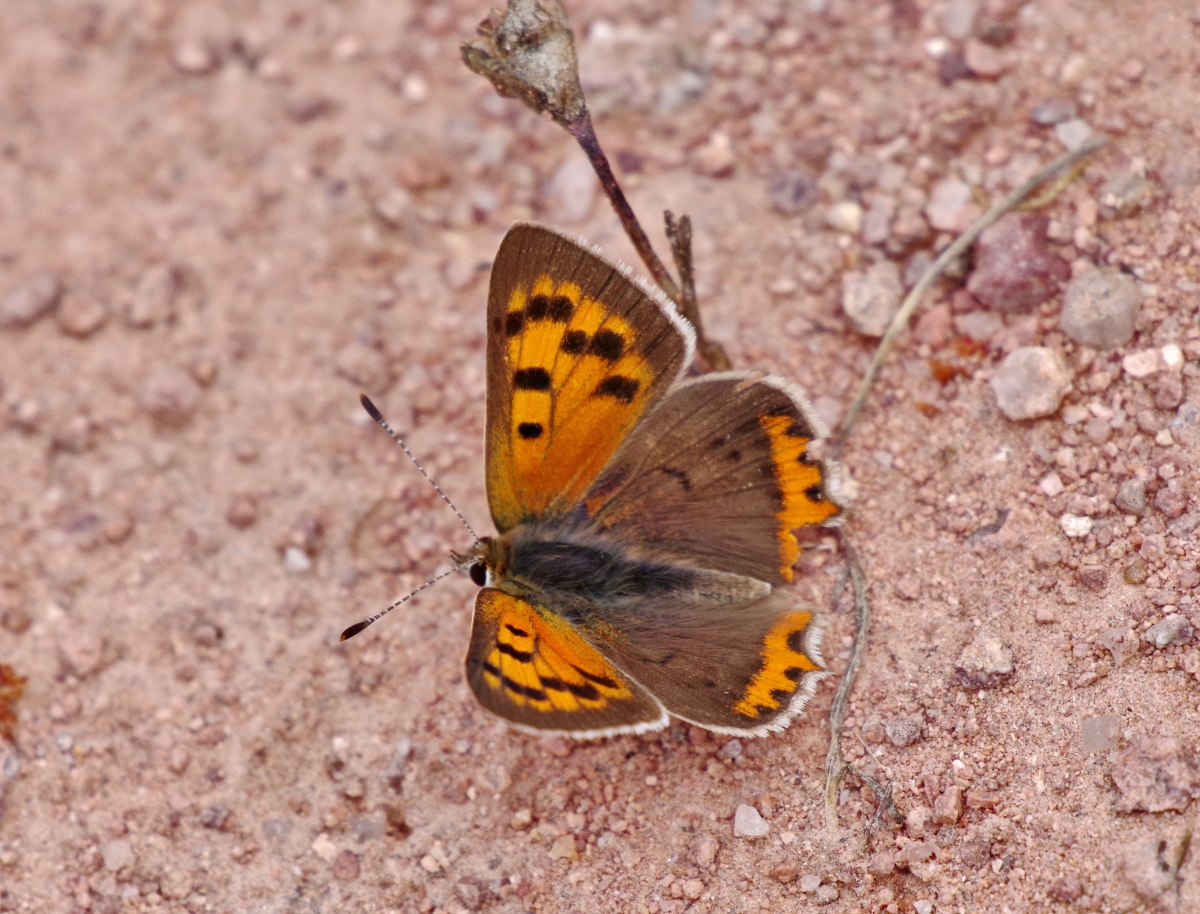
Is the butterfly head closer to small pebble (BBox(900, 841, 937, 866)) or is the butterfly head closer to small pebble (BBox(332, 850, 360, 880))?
small pebble (BBox(332, 850, 360, 880))

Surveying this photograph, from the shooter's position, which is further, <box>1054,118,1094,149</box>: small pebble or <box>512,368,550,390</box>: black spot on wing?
<box>1054,118,1094,149</box>: small pebble

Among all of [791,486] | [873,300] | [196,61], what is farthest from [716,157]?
[196,61]

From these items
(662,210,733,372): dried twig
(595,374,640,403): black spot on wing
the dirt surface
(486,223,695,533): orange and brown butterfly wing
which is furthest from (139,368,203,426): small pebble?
(662,210,733,372): dried twig

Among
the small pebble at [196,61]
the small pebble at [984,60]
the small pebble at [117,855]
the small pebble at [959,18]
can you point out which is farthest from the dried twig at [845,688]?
the small pebble at [196,61]

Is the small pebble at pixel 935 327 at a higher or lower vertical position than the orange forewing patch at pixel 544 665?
higher

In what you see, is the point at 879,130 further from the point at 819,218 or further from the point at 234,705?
the point at 234,705

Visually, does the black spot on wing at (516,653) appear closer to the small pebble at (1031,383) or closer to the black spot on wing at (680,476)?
the black spot on wing at (680,476)

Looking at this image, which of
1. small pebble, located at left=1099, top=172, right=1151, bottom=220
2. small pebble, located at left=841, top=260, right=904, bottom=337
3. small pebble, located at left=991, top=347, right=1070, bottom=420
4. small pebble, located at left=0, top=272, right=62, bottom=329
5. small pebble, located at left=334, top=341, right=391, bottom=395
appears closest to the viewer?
small pebble, located at left=991, top=347, right=1070, bottom=420

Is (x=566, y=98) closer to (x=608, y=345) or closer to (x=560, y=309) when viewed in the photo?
(x=560, y=309)
